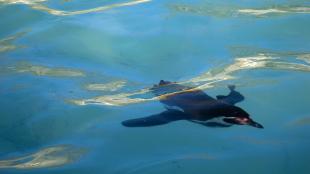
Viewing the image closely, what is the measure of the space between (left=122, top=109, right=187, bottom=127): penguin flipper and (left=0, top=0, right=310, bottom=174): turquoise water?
0.06 metres

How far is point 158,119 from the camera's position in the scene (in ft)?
12.6

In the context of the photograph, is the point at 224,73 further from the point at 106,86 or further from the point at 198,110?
the point at 106,86

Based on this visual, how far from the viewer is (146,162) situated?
3.40m

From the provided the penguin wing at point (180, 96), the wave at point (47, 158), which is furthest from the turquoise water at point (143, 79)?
the penguin wing at point (180, 96)

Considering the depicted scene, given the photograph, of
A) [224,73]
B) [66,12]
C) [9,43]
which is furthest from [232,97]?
[66,12]

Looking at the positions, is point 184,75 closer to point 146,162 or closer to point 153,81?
point 153,81

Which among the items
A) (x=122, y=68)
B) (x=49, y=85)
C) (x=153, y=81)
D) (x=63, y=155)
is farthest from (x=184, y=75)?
(x=63, y=155)

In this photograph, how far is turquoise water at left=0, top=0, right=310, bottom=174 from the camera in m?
3.46

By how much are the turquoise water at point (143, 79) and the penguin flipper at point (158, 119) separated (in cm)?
6

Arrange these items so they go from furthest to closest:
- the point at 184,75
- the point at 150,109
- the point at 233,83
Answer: the point at 184,75 → the point at 233,83 → the point at 150,109

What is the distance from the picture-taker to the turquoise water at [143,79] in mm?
3463

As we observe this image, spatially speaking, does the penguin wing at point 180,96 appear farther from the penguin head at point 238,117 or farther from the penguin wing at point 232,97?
the penguin head at point 238,117

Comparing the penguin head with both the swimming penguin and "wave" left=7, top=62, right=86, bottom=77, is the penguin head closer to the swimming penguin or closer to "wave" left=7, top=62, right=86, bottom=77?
the swimming penguin

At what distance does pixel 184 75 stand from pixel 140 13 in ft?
7.20
